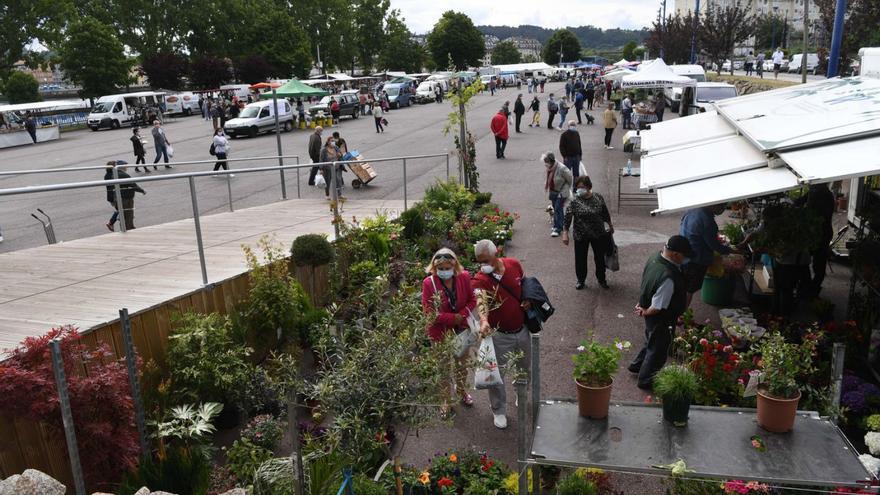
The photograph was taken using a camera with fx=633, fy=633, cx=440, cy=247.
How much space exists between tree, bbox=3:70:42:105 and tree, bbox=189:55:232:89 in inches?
551

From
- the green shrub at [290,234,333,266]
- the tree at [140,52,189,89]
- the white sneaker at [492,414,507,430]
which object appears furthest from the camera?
the tree at [140,52,189,89]

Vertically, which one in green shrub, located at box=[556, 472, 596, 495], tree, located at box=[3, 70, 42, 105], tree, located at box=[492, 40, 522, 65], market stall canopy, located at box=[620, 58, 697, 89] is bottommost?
green shrub, located at box=[556, 472, 596, 495]

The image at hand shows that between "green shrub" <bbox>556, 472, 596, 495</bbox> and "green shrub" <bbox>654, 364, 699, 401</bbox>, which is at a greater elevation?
"green shrub" <bbox>654, 364, 699, 401</bbox>

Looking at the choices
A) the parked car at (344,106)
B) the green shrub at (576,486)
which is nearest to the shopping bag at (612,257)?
the green shrub at (576,486)

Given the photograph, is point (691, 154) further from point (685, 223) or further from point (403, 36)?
point (403, 36)

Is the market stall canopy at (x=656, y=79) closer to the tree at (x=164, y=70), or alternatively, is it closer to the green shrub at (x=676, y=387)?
the green shrub at (x=676, y=387)

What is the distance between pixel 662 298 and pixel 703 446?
6.83 ft

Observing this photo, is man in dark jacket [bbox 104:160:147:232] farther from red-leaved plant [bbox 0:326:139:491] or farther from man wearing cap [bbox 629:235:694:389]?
man wearing cap [bbox 629:235:694:389]

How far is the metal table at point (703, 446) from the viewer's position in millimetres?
4016

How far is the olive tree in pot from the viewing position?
7.69 m

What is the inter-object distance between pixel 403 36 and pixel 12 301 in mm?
94144

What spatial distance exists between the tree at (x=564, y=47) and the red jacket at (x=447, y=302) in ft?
465

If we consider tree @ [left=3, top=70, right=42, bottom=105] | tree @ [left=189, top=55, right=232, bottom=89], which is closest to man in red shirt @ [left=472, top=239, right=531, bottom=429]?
tree @ [left=189, top=55, right=232, bottom=89]

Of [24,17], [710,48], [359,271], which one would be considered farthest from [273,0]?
[359,271]
